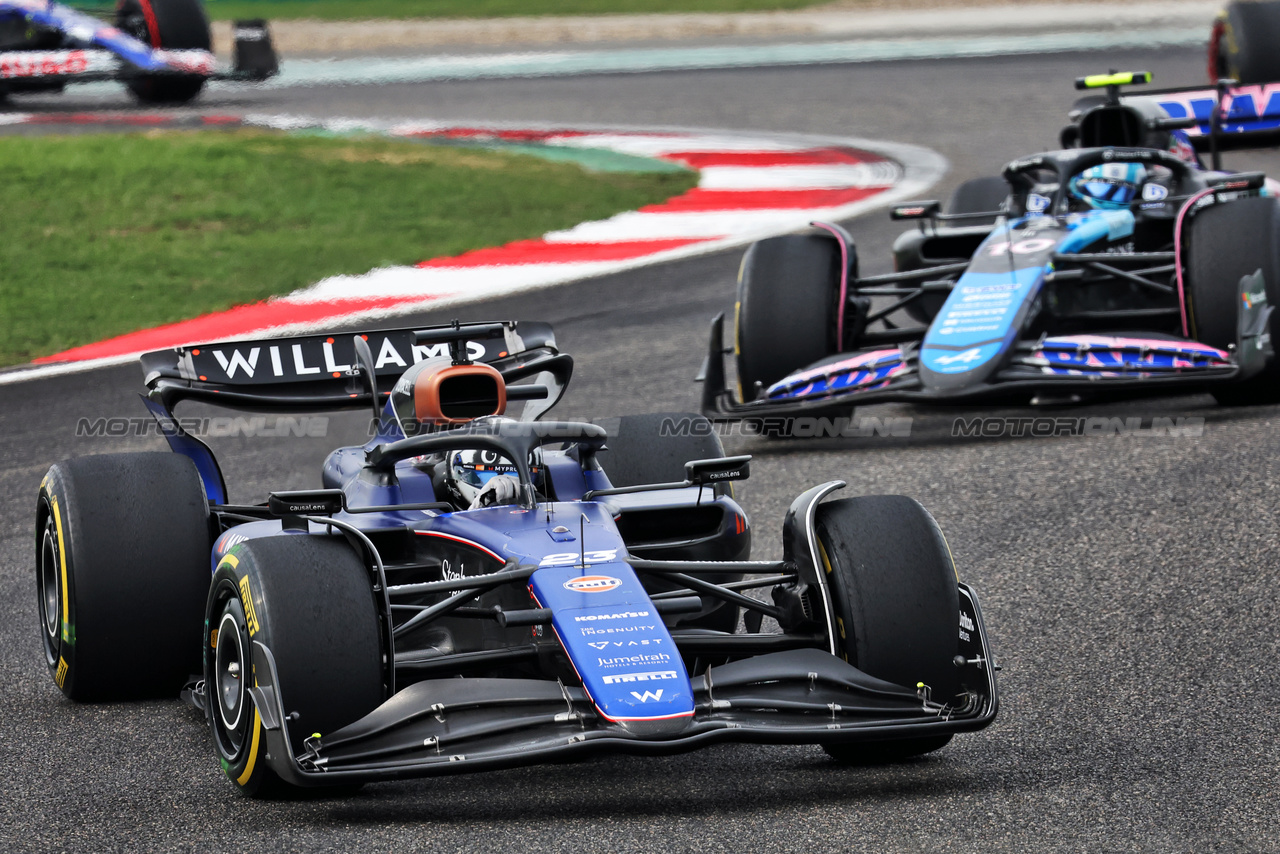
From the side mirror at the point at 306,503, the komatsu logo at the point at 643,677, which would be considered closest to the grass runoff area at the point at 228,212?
the side mirror at the point at 306,503

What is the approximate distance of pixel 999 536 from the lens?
717 centimetres

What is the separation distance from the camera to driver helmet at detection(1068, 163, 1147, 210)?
406 inches

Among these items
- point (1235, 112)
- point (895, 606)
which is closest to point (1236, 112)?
point (1235, 112)

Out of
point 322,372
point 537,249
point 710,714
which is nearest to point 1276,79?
point 537,249

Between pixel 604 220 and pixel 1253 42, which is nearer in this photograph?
pixel 604 220

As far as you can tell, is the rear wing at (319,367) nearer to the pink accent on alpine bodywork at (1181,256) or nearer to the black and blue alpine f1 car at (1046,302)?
the black and blue alpine f1 car at (1046,302)

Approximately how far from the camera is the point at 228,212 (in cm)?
1470

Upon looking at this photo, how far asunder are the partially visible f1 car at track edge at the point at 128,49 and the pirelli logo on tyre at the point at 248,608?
1593cm

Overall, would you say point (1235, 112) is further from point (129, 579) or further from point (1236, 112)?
point (129, 579)

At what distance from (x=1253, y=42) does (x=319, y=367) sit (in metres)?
11.0

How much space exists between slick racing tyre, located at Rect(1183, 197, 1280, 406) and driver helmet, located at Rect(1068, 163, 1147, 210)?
4.17 ft

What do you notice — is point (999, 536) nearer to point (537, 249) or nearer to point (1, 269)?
point (537, 249)

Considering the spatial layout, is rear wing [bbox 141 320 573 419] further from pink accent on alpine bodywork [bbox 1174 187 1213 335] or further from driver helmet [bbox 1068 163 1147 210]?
driver helmet [bbox 1068 163 1147 210]

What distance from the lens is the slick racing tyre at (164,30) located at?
20.6 metres
